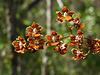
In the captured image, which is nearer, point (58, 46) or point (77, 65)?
point (58, 46)

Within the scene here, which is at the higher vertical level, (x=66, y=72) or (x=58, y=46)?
(x=58, y=46)

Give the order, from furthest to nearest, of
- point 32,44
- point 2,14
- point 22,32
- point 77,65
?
1. point 77,65
2. point 2,14
3. point 22,32
4. point 32,44

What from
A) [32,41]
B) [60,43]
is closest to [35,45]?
[32,41]

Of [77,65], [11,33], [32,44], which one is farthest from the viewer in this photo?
[77,65]

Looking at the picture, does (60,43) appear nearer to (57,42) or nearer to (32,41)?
(57,42)

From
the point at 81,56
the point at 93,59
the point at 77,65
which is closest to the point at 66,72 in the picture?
the point at 77,65

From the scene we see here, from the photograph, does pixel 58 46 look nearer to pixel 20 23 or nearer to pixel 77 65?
pixel 20 23

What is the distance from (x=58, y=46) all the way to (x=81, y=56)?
142 mm

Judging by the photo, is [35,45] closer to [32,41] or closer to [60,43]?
[32,41]

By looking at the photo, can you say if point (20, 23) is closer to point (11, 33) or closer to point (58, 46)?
point (11, 33)

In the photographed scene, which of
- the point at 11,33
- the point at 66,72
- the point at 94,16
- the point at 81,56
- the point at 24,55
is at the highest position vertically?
the point at 94,16

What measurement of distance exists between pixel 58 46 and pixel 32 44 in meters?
0.15

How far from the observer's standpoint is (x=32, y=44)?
833 mm

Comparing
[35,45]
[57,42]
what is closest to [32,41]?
[35,45]
